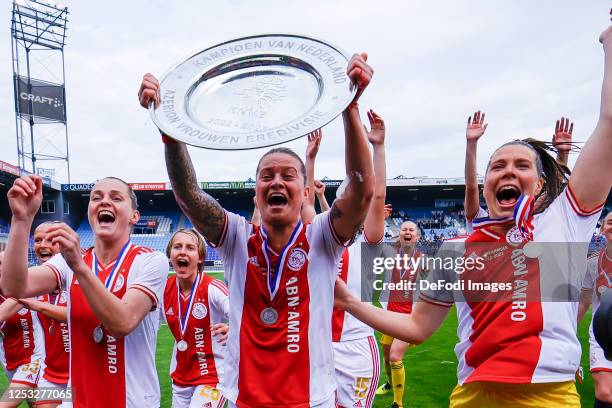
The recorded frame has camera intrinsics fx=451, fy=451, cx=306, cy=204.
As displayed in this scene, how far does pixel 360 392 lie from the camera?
427 cm

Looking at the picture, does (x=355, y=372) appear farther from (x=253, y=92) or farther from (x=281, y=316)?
(x=253, y=92)

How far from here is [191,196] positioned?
96.7 inches

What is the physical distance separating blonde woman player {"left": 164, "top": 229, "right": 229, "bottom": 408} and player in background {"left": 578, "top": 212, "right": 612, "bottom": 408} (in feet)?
11.5

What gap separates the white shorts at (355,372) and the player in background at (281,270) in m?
1.88

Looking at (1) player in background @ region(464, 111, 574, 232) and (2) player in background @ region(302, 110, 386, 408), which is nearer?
(1) player in background @ region(464, 111, 574, 232)

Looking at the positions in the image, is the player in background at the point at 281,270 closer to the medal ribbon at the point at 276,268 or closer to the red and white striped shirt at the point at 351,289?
the medal ribbon at the point at 276,268

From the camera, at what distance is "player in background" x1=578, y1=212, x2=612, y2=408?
4.33 metres

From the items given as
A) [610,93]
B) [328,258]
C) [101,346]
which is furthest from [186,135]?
[610,93]

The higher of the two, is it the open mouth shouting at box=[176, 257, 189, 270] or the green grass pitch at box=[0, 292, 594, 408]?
the open mouth shouting at box=[176, 257, 189, 270]

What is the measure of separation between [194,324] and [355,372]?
1.60 meters

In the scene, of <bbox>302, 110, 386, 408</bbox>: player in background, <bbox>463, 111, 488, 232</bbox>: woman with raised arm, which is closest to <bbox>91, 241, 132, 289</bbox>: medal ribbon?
<bbox>302, 110, 386, 408</bbox>: player in background

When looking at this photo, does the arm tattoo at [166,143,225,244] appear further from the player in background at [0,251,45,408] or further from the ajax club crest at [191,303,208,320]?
the player in background at [0,251,45,408]

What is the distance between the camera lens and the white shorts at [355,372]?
14.0 feet

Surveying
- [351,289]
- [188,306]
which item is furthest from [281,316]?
[351,289]
